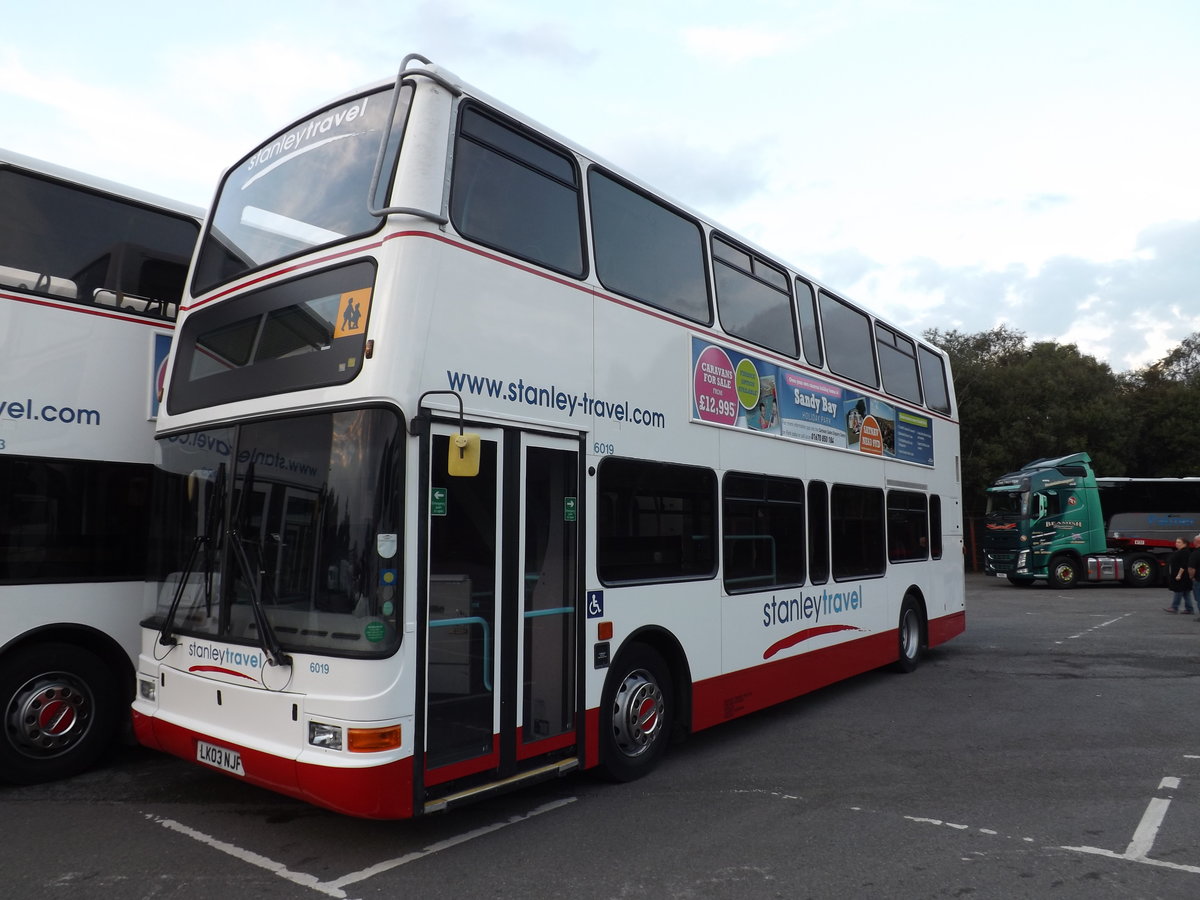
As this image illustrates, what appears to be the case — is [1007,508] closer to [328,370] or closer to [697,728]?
[697,728]

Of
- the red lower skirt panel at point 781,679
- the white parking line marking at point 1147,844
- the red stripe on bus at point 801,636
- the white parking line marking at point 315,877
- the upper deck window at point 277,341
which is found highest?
the upper deck window at point 277,341

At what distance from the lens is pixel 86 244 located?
6.85 m

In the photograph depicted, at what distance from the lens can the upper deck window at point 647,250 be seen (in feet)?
20.8

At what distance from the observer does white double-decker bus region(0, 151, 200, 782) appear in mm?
6109

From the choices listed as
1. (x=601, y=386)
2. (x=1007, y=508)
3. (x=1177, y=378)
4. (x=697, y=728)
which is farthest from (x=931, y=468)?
(x=1177, y=378)

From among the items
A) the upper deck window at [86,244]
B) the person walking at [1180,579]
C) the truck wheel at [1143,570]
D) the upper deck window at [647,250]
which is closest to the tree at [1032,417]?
the truck wheel at [1143,570]

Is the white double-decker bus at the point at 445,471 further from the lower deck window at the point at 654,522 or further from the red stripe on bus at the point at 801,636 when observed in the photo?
the red stripe on bus at the point at 801,636

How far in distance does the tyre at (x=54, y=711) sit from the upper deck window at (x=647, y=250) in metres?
4.57

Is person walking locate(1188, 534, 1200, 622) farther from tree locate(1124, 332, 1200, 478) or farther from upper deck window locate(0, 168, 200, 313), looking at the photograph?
tree locate(1124, 332, 1200, 478)

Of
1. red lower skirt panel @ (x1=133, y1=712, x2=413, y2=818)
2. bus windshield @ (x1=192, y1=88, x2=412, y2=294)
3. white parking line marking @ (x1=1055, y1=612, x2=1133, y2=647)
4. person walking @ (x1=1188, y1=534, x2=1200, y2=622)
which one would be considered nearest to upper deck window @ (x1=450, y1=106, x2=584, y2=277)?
bus windshield @ (x1=192, y1=88, x2=412, y2=294)

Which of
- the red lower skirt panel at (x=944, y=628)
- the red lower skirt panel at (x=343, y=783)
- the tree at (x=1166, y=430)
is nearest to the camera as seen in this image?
the red lower skirt panel at (x=343, y=783)

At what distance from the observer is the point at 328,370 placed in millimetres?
4832

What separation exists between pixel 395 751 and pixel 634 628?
214 cm

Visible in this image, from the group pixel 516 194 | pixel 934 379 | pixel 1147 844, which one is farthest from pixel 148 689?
pixel 934 379
